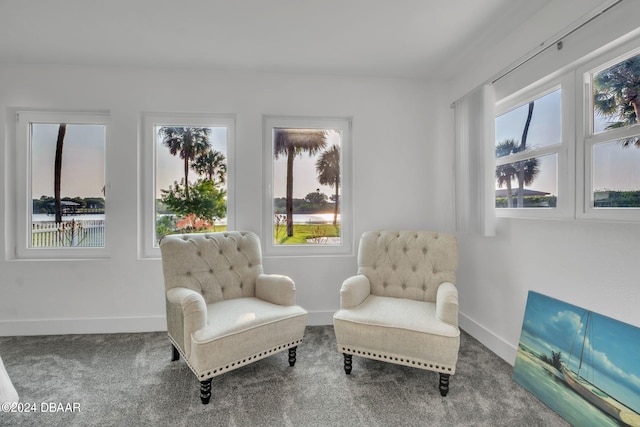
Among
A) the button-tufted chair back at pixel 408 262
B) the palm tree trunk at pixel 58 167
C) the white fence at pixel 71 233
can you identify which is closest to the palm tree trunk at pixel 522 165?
the button-tufted chair back at pixel 408 262

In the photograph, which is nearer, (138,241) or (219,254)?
(219,254)

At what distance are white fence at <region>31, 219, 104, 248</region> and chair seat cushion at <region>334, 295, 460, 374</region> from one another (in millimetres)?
2375

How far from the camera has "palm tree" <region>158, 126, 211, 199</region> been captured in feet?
9.34

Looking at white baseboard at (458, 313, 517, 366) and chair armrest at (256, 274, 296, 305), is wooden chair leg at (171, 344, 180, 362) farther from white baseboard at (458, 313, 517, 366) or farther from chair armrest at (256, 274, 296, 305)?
white baseboard at (458, 313, 517, 366)

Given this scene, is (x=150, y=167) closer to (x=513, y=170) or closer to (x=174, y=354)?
(x=174, y=354)

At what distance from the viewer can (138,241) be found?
8.99ft

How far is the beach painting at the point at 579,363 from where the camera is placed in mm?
1365

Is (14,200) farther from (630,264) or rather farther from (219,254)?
(630,264)

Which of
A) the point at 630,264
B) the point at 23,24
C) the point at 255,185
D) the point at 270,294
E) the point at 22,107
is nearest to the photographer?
the point at 630,264

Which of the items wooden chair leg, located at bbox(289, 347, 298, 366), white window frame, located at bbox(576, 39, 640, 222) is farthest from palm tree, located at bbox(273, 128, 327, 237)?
white window frame, located at bbox(576, 39, 640, 222)

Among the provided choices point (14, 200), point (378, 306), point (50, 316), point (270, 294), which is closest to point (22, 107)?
point (14, 200)

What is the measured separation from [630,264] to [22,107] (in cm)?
443

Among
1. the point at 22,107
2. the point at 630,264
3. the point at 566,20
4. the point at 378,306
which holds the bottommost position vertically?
the point at 378,306

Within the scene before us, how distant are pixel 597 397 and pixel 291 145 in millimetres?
2705
